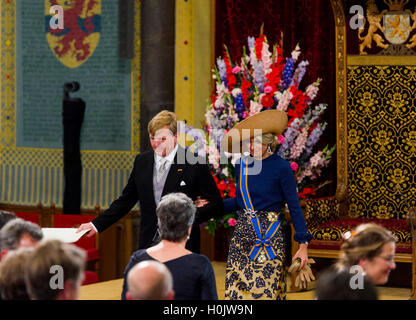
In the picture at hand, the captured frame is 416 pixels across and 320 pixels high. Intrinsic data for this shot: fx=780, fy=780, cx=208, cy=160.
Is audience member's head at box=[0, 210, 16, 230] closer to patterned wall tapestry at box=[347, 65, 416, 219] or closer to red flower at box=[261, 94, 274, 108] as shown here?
red flower at box=[261, 94, 274, 108]

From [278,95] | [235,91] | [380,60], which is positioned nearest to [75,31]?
[235,91]

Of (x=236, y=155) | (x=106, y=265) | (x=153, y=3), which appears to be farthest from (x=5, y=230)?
(x=153, y=3)

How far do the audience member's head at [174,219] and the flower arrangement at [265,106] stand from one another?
3.72 meters

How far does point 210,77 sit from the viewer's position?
357 inches

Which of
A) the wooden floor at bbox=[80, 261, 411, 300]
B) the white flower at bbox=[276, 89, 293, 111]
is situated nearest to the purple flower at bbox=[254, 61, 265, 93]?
the white flower at bbox=[276, 89, 293, 111]

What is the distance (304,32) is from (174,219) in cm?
530

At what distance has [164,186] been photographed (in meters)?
4.84

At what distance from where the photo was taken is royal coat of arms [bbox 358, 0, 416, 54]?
777 cm

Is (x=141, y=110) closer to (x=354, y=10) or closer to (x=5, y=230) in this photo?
(x=354, y=10)

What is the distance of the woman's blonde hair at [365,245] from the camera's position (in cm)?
299

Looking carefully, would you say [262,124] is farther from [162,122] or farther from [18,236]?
[18,236]

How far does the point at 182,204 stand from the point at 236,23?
558cm

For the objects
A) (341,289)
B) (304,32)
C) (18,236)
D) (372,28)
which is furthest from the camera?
(304,32)

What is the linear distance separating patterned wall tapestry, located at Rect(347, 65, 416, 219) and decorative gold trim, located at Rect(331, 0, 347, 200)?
0.06m
